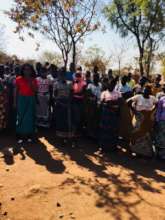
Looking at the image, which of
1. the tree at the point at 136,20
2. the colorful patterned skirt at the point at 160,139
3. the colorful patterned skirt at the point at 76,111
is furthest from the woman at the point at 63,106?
the tree at the point at 136,20

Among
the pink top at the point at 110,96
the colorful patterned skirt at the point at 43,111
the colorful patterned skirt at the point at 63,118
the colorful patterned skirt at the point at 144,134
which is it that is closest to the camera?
the colorful patterned skirt at the point at 144,134

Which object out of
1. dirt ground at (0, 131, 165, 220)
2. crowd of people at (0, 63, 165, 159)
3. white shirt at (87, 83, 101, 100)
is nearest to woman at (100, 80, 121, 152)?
crowd of people at (0, 63, 165, 159)

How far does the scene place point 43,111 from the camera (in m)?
10.3

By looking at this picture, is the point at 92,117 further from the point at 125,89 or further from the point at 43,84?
the point at 43,84

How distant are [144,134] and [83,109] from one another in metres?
1.91

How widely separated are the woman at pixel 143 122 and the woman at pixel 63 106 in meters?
1.48

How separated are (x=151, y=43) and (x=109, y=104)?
16.8 metres

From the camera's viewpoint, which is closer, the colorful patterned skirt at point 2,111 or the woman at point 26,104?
the woman at point 26,104

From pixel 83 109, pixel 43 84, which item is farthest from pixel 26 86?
pixel 83 109

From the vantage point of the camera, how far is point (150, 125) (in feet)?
28.5

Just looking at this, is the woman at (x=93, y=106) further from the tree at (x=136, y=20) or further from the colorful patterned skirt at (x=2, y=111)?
the tree at (x=136, y=20)

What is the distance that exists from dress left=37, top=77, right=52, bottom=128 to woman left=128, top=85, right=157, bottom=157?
2380mm

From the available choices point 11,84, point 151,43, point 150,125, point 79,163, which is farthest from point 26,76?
point 151,43

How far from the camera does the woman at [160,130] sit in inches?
339
